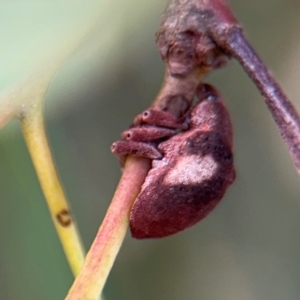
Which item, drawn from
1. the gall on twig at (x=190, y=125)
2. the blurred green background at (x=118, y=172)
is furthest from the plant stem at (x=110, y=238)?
the blurred green background at (x=118, y=172)

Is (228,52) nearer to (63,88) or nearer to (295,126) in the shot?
(295,126)

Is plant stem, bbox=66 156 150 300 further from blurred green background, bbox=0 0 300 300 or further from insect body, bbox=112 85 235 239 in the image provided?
blurred green background, bbox=0 0 300 300

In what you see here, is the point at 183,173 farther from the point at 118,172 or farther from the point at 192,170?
the point at 118,172

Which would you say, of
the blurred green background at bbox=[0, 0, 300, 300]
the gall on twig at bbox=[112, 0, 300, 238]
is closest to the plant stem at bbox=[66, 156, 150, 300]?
the gall on twig at bbox=[112, 0, 300, 238]

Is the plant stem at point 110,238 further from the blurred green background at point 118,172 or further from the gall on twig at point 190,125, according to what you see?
the blurred green background at point 118,172

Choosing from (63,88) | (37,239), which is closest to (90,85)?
(63,88)

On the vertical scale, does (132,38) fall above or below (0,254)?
above

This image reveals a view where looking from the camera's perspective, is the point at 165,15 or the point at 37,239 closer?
the point at 165,15
